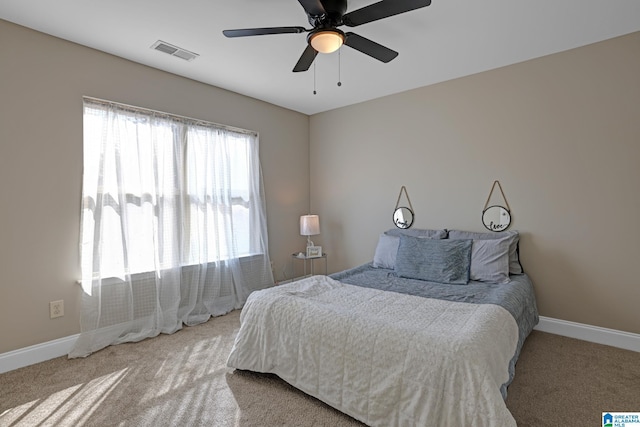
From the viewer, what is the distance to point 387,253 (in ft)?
11.4

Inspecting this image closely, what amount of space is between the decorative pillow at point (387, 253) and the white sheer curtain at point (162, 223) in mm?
1472

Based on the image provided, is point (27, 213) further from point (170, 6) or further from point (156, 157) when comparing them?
Answer: point (170, 6)

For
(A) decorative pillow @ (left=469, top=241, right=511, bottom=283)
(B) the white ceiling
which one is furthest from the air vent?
(A) decorative pillow @ (left=469, top=241, right=511, bottom=283)

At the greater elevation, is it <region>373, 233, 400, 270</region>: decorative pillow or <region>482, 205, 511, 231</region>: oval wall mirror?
<region>482, 205, 511, 231</region>: oval wall mirror

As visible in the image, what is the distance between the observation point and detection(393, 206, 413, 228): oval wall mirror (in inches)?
151

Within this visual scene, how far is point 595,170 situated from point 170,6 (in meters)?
3.59

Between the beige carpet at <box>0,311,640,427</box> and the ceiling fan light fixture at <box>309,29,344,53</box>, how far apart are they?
2.18 meters

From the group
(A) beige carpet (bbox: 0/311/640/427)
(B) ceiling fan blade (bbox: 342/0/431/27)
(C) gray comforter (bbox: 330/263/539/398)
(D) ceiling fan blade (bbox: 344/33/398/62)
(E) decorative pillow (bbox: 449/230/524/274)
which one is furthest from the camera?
(E) decorative pillow (bbox: 449/230/524/274)

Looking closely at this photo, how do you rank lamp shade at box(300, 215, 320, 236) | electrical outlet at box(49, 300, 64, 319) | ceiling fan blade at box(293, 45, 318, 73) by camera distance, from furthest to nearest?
lamp shade at box(300, 215, 320, 236)
electrical outlet at box(49, 300, 64, 319)
ceiling fan blade at box(293, 45, 318, 73)

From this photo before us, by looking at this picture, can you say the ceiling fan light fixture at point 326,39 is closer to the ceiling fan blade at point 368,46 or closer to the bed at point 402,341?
the ceiling fan blade at point 368,46

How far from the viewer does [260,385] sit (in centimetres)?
216

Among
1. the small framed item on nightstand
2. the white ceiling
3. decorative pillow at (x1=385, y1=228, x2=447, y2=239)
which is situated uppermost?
the white ceiling

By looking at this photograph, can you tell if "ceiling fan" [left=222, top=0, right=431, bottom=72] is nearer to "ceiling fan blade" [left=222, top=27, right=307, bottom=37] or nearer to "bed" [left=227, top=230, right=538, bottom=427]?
"ceiling fan blade" [left=222, top=27, right=307, bottom=37]

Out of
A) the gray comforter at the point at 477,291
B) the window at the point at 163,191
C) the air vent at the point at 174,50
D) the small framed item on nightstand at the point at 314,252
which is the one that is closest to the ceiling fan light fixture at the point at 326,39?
the air vent at the point at 174,50
